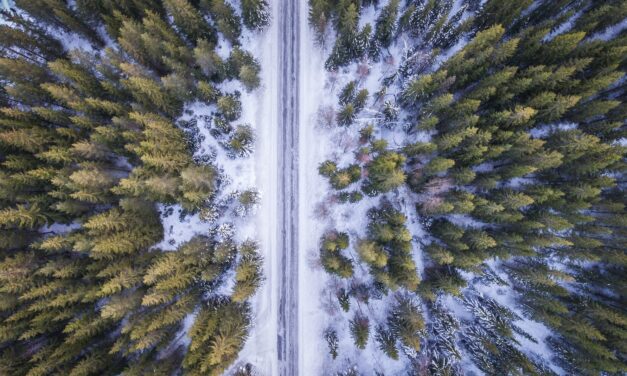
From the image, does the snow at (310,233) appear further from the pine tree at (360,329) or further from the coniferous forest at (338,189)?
the pine tree at (360,329)

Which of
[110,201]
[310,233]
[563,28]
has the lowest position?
[310,233]

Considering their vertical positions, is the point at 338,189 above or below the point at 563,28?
below

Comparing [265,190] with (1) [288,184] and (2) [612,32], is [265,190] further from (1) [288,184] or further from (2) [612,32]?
(2) [612,32]

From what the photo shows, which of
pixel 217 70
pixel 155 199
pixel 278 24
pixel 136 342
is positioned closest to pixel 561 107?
pixel 278 24

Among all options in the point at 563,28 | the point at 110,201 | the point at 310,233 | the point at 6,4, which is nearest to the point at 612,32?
the point at 563,28

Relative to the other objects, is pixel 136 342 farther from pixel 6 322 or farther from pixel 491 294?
pixel 491 294

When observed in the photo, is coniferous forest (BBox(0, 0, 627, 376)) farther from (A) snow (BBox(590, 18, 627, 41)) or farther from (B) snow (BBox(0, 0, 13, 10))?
(B) snow (BBox(0, 0, 13, 10))
